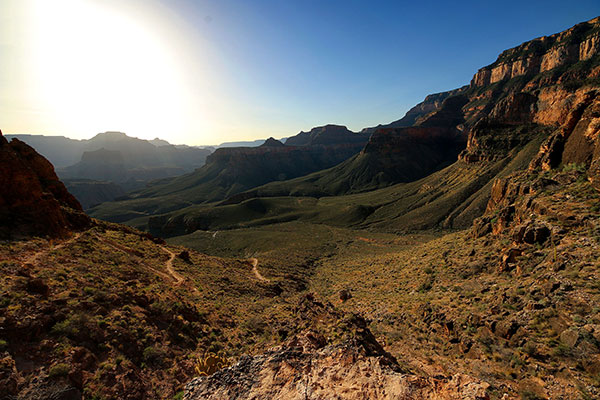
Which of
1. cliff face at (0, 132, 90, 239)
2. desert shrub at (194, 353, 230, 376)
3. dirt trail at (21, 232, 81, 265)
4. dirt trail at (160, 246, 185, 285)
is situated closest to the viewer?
desert shrub at (194, 353, 230, 376)

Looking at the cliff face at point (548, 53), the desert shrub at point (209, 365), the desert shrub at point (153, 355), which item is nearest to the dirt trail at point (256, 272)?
the desert shrub at point (209, 365)

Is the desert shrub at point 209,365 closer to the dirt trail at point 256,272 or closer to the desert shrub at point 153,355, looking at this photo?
the desert shrub at point 153,355

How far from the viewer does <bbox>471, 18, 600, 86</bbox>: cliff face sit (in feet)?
417

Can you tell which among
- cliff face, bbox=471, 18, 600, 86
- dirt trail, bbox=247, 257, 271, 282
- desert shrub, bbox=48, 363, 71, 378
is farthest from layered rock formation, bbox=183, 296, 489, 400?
cliff face, bbox=471, 18, 600, 86

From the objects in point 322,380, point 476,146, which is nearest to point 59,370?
point 322,380

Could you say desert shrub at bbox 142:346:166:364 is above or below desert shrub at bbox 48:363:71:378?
below

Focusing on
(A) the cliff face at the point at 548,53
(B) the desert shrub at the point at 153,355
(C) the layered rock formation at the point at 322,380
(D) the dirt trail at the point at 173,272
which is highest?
(A) the cliff face at the point at 548,53

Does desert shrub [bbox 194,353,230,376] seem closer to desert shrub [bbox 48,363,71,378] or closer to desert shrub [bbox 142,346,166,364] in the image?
desert shrub [bbox 142,346,166,364]

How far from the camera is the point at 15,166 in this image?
20.4 metres

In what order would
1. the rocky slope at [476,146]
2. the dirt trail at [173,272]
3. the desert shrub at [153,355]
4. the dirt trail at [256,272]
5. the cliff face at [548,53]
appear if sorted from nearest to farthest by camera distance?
the desert shrub at [153,355] → the dirt trail at [173,272] → the dirt trail at [256,272] → the rocky slope at [476,146] → the cliff face at [548,53]

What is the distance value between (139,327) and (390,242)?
57556mm

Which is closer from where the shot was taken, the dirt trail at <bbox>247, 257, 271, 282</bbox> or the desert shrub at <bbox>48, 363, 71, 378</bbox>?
the desert shrub at <bbox>48, 363, 71, 378</bbox>

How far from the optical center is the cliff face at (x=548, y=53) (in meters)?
127

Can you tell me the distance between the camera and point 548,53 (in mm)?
144625
